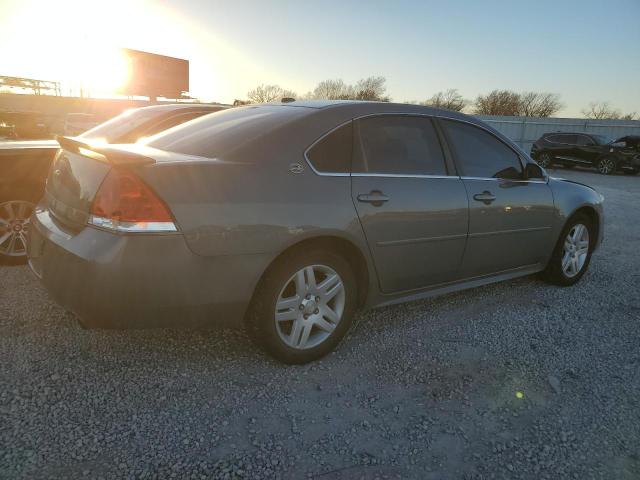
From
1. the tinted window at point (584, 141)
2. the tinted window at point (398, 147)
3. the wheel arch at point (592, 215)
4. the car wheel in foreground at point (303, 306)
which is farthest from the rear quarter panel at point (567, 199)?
the tinted window at point (584, 141)

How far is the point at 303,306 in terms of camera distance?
2701mm

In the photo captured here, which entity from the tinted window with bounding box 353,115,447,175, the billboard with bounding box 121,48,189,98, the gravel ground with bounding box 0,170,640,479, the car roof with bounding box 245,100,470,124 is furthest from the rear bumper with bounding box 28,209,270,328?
the billboard with bounding box 121,48,189,98

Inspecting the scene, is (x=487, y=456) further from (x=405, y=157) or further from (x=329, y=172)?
(x=405, y=157)

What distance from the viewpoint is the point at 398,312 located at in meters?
3.68

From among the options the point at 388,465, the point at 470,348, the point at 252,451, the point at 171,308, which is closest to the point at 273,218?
the point at 171,308

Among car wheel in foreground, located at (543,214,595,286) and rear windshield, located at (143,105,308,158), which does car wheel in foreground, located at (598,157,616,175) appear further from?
rear windshield, located at (143,105,308,158)

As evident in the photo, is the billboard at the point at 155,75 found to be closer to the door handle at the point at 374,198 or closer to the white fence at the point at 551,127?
the white fence at the point at 551,127

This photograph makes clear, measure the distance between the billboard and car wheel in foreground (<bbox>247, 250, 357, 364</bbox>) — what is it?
60.4 m

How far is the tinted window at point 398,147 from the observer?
2.93 meters

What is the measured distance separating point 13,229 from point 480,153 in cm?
405

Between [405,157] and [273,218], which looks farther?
[405,157]

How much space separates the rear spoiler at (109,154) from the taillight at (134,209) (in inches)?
2.3

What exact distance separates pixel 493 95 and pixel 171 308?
219ft

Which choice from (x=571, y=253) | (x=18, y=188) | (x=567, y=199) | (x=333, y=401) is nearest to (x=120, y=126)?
(x=18, y=188)
